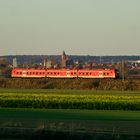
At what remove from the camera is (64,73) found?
114 metres

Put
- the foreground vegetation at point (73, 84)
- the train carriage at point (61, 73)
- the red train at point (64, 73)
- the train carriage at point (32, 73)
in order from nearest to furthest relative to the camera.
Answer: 1. the foreground vegetation at point (73, 84)
2. the red train at point (64, 73)
3. the train carriage at point (61, 73)
4. the train carriage at point (32, 73)

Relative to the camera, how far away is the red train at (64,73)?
365 feet

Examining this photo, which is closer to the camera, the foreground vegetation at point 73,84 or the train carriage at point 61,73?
the foreground vegetation at point 73,84

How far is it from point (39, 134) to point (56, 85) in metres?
84.0

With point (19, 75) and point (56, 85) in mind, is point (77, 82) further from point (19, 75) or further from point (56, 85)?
point (19, 75)

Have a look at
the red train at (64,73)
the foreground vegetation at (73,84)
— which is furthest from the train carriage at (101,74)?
the foreground vegetation at (73,84)

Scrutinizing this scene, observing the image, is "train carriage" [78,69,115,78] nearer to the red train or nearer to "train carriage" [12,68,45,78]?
the red train

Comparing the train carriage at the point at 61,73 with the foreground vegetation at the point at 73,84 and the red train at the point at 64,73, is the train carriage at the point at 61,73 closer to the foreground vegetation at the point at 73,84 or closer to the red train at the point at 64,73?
the red train at the point at 64,73

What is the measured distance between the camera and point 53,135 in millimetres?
28312

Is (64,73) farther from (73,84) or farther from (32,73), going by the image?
(32,73)

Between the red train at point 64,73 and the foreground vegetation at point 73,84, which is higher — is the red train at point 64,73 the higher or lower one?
the higher one

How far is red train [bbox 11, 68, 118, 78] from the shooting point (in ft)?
365

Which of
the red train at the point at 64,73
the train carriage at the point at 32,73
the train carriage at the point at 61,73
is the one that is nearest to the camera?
the red train at the point at 64,73

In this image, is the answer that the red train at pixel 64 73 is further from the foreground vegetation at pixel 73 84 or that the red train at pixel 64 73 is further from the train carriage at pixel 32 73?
the foreground vegetation at pixel 73 84
